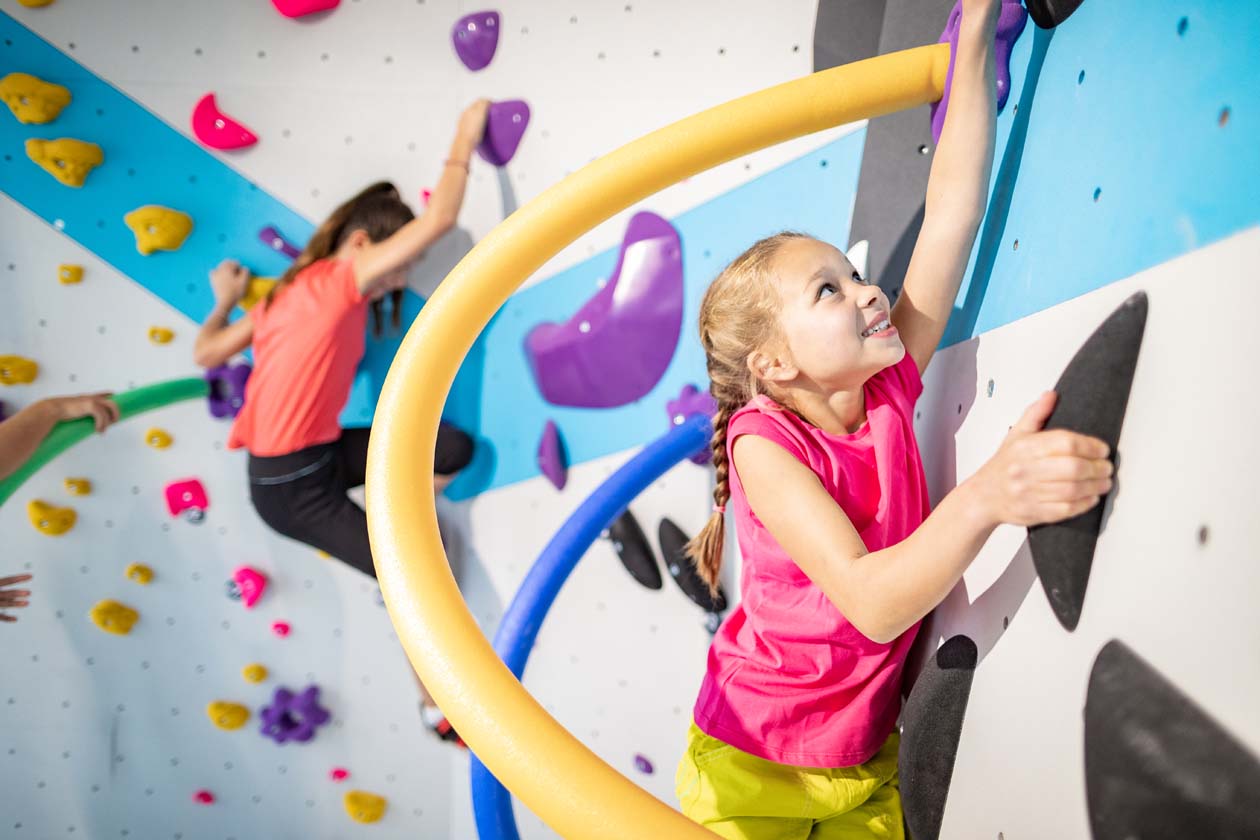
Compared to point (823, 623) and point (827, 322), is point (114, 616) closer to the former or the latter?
point (823, 623)

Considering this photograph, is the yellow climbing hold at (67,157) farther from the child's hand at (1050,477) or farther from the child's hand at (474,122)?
the child's hand at (1050,477)

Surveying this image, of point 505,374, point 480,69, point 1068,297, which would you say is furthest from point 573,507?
point 1068,297

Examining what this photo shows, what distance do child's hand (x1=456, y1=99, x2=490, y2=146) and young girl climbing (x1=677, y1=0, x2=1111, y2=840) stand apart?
103cm

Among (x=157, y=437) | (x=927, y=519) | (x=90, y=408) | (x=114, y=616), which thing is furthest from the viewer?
(x=114, y=616)

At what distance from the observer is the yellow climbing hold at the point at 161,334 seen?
7.20ft

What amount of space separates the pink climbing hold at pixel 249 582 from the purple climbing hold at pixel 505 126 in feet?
4.34

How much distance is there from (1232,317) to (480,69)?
5.92ft

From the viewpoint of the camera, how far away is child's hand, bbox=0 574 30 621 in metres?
2.11

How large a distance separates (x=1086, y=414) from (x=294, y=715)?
2364 millimetres

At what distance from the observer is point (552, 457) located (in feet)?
6.86

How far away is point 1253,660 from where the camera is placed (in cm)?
49

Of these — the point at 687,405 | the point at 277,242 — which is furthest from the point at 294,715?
the point at 687,405

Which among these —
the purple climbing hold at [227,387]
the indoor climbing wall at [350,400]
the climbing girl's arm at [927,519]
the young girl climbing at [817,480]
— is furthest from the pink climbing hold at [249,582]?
the climbing girl's arm at [927,519]

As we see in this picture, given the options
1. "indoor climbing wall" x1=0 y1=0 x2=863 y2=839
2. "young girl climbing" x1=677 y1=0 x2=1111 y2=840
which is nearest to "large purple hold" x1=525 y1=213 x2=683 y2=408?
"indoor climbing wall" x1=0 y1=0 x2=863 y2=839
